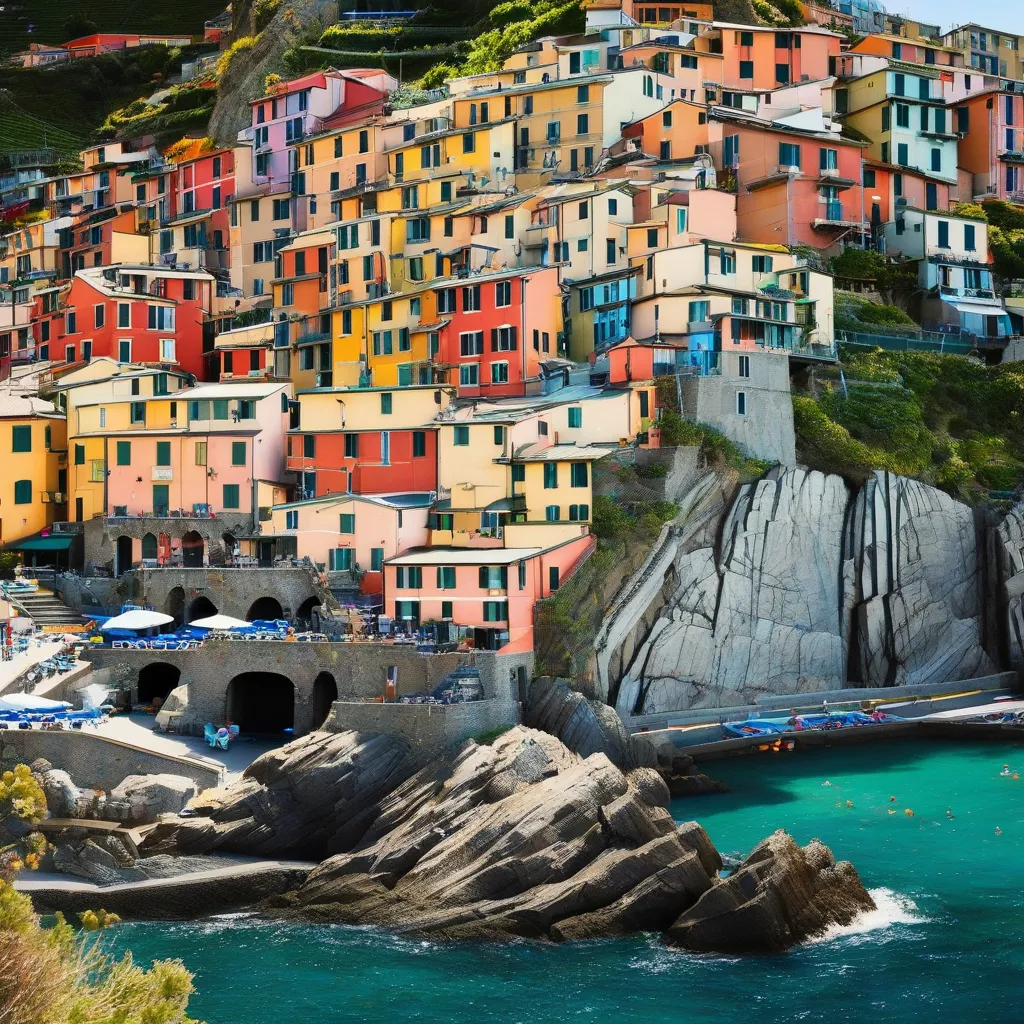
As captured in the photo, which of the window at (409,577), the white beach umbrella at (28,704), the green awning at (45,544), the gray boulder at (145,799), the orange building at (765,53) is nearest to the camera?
the gray boulder at (145,799)

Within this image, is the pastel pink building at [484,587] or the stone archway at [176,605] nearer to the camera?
the pastel pink building at [484,587]

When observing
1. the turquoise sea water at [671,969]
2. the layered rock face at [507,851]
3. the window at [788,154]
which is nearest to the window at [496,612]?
the layered rock face at [507,851]

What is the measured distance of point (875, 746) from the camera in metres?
68.7

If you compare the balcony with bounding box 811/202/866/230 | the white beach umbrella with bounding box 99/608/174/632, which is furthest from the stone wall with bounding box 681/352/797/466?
the white beach umbrella with bounding box 99/608/174/632

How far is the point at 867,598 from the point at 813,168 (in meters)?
24.9

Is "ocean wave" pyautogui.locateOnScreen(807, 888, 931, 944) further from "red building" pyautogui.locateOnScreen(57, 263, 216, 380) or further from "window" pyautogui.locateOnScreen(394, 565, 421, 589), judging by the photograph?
"red building" pyautogui.locateOnScreen(57, 263, 216, 380)

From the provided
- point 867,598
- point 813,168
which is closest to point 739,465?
point 867,598

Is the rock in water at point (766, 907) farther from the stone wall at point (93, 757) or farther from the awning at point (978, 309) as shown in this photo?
the awning at point (978, 309)

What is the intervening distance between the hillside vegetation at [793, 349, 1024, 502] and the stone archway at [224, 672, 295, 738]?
23.6 metres

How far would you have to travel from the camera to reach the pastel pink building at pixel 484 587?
6209 centimetres

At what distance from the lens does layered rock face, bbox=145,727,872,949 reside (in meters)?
47.6

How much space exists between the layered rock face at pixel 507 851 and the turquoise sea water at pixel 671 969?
884mm

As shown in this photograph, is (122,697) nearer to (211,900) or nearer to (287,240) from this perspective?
(211,900)

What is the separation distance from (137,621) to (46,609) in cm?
792
